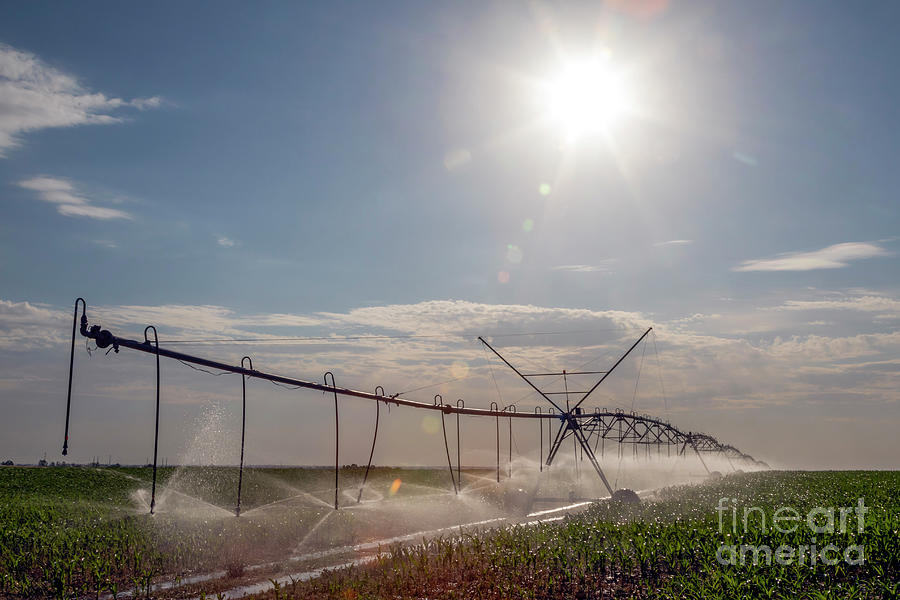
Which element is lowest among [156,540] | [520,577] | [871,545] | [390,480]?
[390,480]

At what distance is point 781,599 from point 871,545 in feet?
13.5

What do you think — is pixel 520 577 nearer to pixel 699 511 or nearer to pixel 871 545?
pixel 871 545

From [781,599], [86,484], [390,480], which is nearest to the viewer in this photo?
[781,599]

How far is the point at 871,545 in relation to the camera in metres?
13.5

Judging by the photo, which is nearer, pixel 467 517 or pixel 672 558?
pixel 672 558

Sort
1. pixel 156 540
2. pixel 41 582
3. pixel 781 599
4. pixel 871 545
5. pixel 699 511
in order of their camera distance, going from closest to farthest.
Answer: pixel 781 599 < pixel 871 545 < pixel 41 582 < pixel 156 540 < pixel 699 511

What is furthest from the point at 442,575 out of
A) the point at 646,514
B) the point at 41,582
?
the point at 646,514

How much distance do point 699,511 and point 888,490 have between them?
16362 millimetres

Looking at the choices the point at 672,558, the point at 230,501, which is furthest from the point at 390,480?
the point at 672,558

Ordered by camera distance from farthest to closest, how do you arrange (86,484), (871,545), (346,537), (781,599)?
(86,484) → (346,537) → (871,545) → (781,599)

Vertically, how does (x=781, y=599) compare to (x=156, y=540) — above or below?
above

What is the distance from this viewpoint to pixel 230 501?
121 ft

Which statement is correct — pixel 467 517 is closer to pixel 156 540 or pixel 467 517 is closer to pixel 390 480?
pixel 156 540

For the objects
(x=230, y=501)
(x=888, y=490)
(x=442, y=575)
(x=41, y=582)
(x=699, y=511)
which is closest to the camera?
(x=442, y=575)
